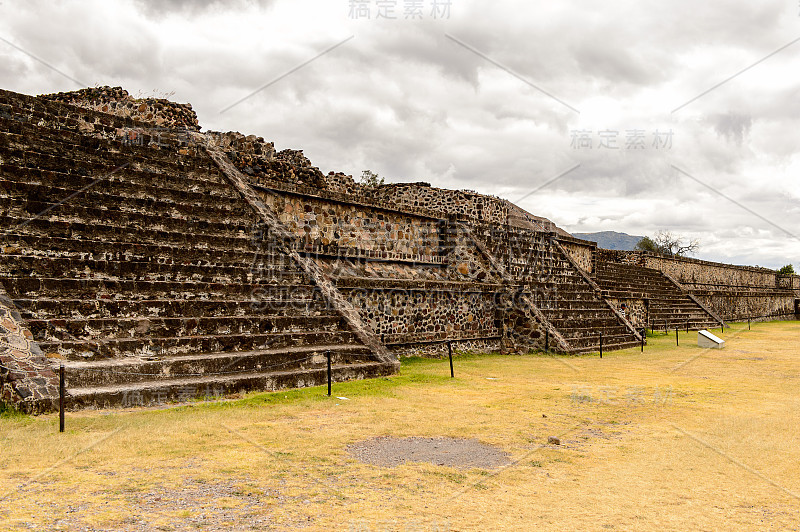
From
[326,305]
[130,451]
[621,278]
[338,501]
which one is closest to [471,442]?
[338,501]

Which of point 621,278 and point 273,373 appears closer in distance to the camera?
point 273,373

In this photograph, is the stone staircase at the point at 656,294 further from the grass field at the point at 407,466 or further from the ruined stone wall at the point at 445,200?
the grass field at the point at 407,466

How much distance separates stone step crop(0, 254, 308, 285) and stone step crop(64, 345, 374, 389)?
1456 mm

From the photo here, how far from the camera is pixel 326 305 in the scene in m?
9.82

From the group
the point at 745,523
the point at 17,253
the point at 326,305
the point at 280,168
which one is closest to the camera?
the point at 745,523

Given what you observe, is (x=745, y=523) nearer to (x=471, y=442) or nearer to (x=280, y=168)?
(x=471, y=442)

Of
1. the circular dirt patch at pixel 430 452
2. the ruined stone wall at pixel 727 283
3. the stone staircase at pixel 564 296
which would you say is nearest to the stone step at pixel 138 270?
the circular dirt patch at pixel 430 452

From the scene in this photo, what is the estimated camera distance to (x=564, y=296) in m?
16.5

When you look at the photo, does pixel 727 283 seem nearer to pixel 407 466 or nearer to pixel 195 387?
pixel 195 387

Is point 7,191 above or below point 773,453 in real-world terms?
above

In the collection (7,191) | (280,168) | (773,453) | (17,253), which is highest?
(280,168)

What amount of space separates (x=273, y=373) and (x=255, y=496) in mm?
3856

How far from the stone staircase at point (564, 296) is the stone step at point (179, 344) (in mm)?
7556

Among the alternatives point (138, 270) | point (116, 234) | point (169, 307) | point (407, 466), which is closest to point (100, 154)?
point (116, 234)
